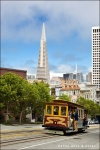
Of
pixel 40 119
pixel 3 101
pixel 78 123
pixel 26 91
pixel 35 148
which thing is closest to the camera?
pixel 35 148

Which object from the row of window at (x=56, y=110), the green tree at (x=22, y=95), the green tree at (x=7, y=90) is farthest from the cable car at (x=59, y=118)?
the green tree at (x=22, y=95)

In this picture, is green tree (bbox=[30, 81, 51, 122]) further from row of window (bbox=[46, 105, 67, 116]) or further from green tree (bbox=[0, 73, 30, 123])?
row of window (bbox=[46, 105, 67, 116])

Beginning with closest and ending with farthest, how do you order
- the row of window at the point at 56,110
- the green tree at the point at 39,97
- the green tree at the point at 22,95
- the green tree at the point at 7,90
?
the row of window at the point at 56,110 < the green tree at the point at 7,90 < the green tree at the point at 22,95 < the green tree at the point at 39,97

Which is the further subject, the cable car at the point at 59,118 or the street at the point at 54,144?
the cable car at the point at 59,118

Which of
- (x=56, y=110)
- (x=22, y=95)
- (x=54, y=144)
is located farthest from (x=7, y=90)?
(x=54, y=144)

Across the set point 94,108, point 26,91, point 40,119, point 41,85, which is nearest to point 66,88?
point 94,108

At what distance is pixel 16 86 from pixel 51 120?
22709 mm

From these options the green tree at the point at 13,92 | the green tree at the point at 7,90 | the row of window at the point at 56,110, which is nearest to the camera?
the row of window at the point at 56,110

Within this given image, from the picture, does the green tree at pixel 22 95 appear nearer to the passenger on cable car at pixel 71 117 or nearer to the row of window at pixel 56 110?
the row of window at pixel 56 110

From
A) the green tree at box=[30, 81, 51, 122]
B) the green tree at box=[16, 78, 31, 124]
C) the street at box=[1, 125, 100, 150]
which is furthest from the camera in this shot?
the green tree at box=[30, 81, 51, 122]

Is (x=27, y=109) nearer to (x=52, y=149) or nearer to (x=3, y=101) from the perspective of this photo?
(x=3, y=101)

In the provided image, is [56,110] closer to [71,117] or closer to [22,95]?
[71,117]

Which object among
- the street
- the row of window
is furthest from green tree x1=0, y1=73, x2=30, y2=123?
the street

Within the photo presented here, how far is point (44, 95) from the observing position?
188 feet
